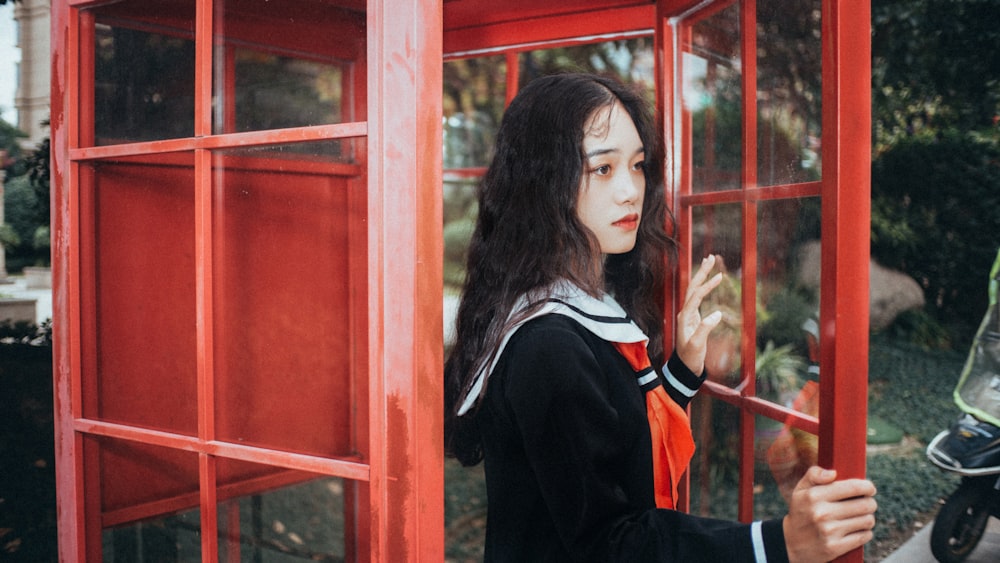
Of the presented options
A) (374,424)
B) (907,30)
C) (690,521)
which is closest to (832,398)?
(690,521)

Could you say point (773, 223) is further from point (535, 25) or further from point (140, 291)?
point (140, 291)

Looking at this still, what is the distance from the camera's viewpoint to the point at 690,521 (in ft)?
3.68

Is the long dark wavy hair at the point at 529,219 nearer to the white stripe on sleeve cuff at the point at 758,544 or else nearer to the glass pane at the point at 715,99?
the glass pane at the point at 715,99

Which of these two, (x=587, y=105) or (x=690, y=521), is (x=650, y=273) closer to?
(x=587, y=105)

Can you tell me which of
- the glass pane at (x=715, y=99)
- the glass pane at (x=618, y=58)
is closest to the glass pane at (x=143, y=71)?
the glass pane at (x=715, y=99)

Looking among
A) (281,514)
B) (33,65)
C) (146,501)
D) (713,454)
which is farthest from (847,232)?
(33,65)

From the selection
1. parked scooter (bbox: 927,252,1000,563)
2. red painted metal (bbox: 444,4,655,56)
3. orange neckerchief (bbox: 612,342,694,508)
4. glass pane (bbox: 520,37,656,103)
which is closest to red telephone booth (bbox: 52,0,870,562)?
orange neckerchief (bbox: 612,342,694,508)

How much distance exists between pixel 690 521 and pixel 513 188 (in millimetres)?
675

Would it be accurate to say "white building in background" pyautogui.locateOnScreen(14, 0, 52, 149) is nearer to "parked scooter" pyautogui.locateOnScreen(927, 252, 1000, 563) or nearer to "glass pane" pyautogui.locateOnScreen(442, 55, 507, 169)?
"parked scooter" pyautogui.locateOnScreen(927, 252, 1000, 563)

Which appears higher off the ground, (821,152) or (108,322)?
(821,152)

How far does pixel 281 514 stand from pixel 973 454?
8.72 ft

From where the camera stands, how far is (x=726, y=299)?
1.60 meters

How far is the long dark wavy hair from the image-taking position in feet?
4.29

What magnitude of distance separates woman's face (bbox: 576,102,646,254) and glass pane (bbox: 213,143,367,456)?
1.45ft
